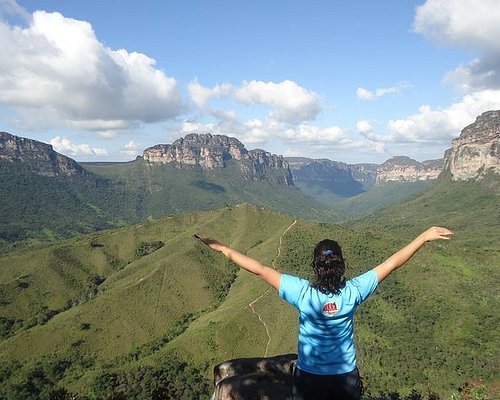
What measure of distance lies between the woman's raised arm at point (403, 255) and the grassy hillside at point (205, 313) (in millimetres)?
41028

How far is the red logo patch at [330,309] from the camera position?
530 centimetres

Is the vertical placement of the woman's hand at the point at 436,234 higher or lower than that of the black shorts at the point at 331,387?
higher

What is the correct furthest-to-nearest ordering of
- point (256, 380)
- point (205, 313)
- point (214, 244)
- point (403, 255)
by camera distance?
point (205, 313)
point (256, 380)
point (214, 244)
point (403, 255)

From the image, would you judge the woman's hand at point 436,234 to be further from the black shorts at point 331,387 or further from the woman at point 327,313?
the black shorts at point 331,387

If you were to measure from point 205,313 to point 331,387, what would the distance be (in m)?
87.4

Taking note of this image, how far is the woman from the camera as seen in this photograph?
5.34m

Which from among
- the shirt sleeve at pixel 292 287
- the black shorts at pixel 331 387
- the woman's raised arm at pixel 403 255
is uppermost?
the woman's raised arm at pixel 403 255

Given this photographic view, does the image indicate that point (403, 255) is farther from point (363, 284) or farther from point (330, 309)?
point (330, 309)

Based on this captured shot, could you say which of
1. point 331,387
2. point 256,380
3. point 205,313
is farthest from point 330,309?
point 205,313

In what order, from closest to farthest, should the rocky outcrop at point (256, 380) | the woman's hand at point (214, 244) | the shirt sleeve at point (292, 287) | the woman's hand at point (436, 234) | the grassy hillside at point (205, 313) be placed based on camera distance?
the shirt sleeve at point (292, 287)
the woman's hand at point (436, 234)
the woman's hand at point (214, 244)
the rocky outcrop at point (256, 380)
the grassy hillside at point (205, 313)

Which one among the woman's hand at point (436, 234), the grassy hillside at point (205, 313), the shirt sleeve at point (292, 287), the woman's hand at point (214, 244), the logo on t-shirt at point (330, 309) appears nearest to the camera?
the logo on t-shirt at point (330, 309)

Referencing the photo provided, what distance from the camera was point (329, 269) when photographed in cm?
534

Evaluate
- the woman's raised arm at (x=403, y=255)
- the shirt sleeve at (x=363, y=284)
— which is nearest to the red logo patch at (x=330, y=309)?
the shirt sleeve at (x=363, y=284)

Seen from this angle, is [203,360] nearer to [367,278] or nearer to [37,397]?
[37,397]
